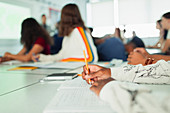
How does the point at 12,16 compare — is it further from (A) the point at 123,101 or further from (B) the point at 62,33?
(A) the point at 123,101

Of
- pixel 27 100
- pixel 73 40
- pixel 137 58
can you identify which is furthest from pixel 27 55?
pixel 27 100

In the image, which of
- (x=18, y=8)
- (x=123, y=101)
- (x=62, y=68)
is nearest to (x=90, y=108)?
(x=123, y=101)


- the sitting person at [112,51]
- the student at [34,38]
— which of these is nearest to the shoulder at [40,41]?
the student at [34,38]

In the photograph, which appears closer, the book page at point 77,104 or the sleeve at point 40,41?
the book page at point 77,104

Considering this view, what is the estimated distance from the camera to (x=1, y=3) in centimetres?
335

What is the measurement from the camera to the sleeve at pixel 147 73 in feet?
2.00

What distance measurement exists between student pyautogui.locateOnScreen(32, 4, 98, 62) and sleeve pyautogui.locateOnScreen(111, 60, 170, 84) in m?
0.91

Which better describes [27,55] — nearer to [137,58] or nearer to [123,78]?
[137,58]

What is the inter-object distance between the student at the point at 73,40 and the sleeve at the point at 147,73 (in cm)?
91

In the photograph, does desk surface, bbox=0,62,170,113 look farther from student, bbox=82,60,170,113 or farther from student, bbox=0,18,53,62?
student, bbox=0,18,53,62

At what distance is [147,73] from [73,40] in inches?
48.3

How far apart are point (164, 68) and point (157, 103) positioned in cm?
36

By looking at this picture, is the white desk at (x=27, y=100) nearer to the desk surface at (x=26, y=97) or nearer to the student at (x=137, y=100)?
the desk surface at (x=26, y=97)

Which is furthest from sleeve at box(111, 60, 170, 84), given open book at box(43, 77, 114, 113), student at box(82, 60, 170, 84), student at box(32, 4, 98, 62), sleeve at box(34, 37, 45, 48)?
sleeve at box(34, 37, 45, 48)
